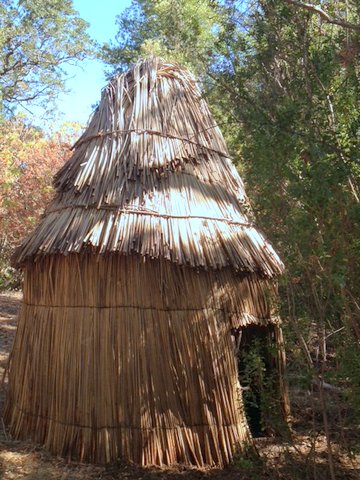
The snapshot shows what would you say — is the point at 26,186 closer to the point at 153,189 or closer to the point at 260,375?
the point at 153,189

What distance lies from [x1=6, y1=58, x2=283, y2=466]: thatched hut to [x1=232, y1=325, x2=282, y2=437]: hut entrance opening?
0.22 meters

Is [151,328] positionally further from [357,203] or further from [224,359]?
[357,203]

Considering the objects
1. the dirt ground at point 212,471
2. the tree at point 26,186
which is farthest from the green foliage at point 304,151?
the tree at point 26,186

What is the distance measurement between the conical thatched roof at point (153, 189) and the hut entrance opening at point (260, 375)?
2.52 ft

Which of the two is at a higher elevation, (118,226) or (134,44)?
(134,44)

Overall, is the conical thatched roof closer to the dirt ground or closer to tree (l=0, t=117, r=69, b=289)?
the dirt ground

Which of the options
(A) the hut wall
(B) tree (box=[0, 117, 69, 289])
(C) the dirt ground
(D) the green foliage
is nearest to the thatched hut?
(A) the hut wall

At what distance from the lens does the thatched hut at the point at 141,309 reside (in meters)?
4.96

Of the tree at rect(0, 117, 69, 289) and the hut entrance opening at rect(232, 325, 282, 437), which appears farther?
the tree at rect(0, 117, 69, 289)

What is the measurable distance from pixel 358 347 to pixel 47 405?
116 inches

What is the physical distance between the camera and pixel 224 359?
5.17 metres

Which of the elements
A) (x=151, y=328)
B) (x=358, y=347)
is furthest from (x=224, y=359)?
(x=358, y=347)

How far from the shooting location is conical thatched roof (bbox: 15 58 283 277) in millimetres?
5070

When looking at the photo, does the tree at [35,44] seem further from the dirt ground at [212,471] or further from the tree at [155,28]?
the dirt ground at [212,471]
